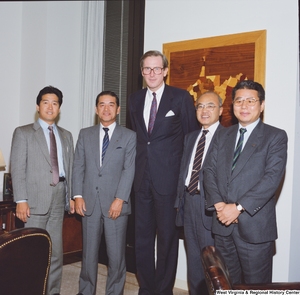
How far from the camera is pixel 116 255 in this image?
330 cm

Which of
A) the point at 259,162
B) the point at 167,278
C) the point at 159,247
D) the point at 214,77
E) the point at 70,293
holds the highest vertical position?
the point at 214,77

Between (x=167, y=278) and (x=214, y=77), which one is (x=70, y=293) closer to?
(x=167, y=278)

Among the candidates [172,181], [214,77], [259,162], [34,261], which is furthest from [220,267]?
[214,77]

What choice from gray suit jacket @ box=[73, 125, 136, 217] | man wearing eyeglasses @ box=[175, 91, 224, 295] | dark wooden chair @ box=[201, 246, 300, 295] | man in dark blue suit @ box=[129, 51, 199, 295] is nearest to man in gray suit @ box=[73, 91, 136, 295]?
gray suit jacket @ box=[73, 125, 136, 217]

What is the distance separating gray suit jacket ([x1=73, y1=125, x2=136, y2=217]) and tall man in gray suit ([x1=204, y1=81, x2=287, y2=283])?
0.80 meters

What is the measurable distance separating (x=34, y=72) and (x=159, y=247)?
8.78 feet

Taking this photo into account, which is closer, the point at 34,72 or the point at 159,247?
the point at 159,247

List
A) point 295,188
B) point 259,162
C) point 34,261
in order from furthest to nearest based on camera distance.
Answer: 1. point 295,188
2. point 259,162
3. point 34,261

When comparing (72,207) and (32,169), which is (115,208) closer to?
(72,207)

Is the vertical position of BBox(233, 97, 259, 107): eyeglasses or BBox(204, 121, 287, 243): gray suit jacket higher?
BBox(233, 97, 259, 107): eyeglasses

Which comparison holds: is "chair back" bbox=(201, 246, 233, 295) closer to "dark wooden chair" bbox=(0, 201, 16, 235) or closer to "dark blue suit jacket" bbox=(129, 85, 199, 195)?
"dark blue suit jacket" bbox=(129, 85, 199, 195)

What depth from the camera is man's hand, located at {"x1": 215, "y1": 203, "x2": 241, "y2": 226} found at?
2.59 meters

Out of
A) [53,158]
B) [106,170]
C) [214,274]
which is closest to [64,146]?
[53,158]

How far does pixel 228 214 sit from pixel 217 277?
1142 mm
